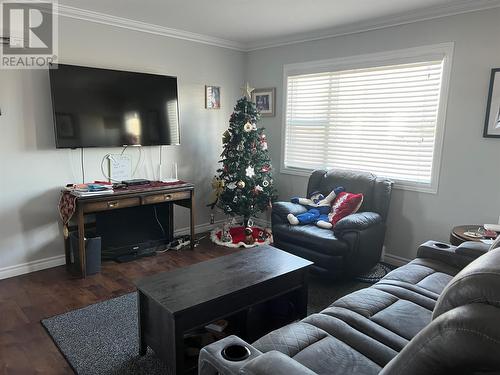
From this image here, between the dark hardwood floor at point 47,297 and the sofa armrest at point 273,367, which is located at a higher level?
the sofa armrest at point 273,367

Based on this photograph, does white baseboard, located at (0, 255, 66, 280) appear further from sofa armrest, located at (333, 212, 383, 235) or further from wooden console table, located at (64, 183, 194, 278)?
sofa armrest, located at (333, 212, 383, 235)

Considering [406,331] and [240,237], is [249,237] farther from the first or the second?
[406,331]

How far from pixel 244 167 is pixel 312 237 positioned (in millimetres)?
1424

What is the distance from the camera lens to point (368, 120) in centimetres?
392

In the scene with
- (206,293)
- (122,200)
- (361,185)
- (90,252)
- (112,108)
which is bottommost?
(90,252)

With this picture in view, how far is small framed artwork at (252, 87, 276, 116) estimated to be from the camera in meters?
4.82

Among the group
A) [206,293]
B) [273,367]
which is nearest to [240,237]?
[206,293]

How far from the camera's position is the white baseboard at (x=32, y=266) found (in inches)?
132

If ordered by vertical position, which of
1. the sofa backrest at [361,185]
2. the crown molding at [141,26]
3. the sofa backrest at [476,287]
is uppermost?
the crown molding at [141,26]

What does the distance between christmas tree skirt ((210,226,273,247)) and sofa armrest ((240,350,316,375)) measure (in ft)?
9.69

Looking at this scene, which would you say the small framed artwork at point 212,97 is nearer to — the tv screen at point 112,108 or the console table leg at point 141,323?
the tv screen at point 112,108

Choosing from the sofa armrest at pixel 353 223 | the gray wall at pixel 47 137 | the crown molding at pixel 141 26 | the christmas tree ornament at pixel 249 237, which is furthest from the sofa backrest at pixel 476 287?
the crown molding at pixel 141 26

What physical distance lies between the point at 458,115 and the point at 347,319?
2.45m

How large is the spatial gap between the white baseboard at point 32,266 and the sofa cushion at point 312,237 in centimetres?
219
